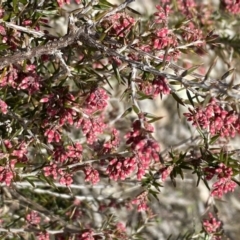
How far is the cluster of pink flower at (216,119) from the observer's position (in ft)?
5.65

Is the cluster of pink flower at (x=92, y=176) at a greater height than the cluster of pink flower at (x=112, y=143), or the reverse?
the cluster of pink flower at (x=112, y=143)

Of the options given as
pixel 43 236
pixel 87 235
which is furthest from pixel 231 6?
pixel 43 236

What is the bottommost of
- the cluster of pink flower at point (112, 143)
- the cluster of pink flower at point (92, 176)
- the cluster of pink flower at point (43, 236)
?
the cluster of pink flower at point (43, 236)

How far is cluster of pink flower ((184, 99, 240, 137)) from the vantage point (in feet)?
5.65

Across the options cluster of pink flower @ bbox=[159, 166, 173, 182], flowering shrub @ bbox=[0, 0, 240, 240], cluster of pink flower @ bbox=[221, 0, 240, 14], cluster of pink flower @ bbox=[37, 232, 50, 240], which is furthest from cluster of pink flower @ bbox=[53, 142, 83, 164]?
cluster of pink flower @ bbox=[221, 0, 240, 14]

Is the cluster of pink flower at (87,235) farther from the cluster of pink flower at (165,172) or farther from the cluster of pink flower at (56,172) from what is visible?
the cluster of pink flower at (165,172)

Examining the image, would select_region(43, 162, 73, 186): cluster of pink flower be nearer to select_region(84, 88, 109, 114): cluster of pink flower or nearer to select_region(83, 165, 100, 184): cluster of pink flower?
select_region(83, 165, 100, 184): cluster of pink flower

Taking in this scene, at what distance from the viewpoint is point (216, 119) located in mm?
1735

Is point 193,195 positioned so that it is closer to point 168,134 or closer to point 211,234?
point 168,134

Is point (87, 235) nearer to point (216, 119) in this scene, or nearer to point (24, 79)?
point (24, 79)

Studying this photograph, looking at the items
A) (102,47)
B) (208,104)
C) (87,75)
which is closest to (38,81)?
(87,75)

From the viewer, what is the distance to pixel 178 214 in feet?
17.6

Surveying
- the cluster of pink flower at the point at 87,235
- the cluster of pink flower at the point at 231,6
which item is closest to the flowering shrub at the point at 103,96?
the cluster of pink flower at the point at 87,235

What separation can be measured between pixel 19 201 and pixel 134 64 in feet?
5.50
